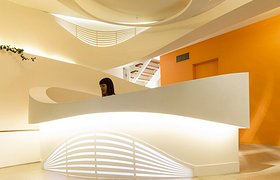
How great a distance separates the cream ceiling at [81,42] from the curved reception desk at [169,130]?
1841mm

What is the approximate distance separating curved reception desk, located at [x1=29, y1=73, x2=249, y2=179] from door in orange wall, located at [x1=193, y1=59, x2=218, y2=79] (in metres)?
4.58

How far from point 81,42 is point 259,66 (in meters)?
5.32

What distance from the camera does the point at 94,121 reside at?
3.26 meters

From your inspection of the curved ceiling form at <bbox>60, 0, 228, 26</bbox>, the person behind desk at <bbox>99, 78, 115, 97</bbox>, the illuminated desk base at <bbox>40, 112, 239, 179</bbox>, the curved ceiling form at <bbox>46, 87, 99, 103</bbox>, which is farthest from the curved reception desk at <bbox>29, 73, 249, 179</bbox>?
the curved ceiling form at <bbox>60, 0, 228, 26</bbox>

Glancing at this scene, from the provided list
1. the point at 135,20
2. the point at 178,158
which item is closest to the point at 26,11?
the point at 135,20

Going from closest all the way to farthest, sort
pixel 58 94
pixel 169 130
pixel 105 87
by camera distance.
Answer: pixel 169 130
pixel 105 87
pixel 58 94

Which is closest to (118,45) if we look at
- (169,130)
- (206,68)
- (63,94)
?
(206,68)

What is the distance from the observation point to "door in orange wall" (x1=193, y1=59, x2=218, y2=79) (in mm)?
7414

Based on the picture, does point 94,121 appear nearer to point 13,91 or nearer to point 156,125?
point 156,125

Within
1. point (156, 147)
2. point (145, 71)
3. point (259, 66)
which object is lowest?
point (156, 147)

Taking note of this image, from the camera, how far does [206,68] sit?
7.71 m

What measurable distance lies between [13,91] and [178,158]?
4.11 m

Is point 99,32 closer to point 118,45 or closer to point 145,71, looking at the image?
point 118,45

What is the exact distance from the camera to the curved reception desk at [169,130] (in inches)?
113
